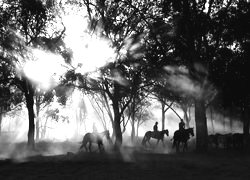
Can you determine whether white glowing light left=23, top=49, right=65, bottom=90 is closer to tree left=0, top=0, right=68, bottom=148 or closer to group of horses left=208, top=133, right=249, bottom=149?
tree left=0, top=0, right=68, bottom=148

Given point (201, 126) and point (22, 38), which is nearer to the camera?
point (201, 126)

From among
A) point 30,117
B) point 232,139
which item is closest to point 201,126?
point 232,139

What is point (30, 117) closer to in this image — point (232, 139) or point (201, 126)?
point (201, 126)

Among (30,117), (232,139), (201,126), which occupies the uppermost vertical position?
(30,117)

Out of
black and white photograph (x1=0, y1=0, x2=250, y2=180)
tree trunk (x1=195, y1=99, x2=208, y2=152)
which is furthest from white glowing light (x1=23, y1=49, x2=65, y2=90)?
tree trunk (x1=195, y1=99, x2=208, y2=152)

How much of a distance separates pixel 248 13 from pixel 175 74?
7721 mm

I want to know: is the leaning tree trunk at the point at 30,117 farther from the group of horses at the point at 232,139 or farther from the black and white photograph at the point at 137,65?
the group of horses at the point at 232,139

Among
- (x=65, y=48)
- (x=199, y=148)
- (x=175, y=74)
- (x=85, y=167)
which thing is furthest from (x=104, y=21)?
(x=85, y=167)

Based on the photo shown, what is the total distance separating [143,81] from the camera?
3606cm

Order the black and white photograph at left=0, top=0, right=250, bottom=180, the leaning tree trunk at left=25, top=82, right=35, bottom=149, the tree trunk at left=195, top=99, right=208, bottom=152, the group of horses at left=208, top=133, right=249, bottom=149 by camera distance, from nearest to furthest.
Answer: the black and white photograph at left=0, top=0, right=250, bottom=180 < the tree trunk at left=195, top=99, right=208, bottom=152 < the group of horses at left=208, top=133, right=249, bottom=149 < the leaning tree trunk at left=25, top=82, right=35, bottom=149

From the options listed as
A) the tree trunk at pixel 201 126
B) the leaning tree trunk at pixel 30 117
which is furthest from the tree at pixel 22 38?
the tree trunk at pixel 201 126

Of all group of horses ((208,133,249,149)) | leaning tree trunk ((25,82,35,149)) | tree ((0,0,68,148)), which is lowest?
group of horses ((208,133,249,149))

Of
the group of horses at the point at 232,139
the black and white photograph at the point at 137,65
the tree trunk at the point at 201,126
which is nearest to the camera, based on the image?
the black and white photograph at the point at 137,65

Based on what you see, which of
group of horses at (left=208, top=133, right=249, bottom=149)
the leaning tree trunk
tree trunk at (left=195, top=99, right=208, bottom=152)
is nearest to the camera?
tree trunk at (left=195, top=99, right=208, bottom=152)
